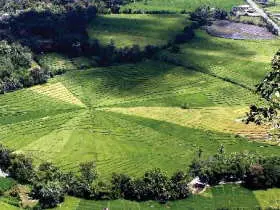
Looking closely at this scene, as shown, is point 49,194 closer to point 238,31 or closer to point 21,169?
point 21,169

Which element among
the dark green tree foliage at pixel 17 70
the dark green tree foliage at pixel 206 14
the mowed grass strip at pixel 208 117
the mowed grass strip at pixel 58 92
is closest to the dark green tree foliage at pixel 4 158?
the mowed grass strip at pixel 58 92

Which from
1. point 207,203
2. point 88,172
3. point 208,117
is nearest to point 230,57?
point 208,117

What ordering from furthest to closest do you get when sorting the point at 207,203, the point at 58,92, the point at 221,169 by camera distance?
the point at 58,92, the point at 221,169, the point at 207,203

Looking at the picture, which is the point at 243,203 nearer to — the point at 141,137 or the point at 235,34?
the point at 141,137

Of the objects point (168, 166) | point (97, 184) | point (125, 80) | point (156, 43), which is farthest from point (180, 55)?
point (97, 184)

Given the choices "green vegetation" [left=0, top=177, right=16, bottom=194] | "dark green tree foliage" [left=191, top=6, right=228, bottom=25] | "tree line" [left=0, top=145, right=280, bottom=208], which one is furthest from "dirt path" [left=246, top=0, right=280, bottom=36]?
"green vegetation" [left=0, top=177, right=16, bottom=194]

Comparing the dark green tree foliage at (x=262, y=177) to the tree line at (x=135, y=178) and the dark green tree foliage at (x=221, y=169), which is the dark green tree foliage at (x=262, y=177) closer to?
the tree line at (x=135, y=178)
